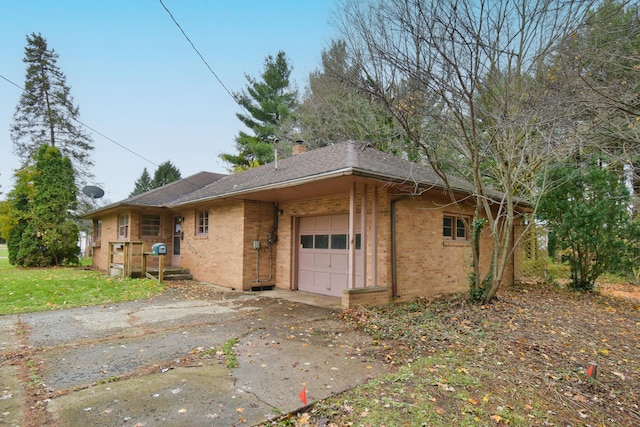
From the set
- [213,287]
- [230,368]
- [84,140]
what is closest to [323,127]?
[213,287]

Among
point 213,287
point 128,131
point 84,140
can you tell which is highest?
point 84,140

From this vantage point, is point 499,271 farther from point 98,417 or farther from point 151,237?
point 151,237

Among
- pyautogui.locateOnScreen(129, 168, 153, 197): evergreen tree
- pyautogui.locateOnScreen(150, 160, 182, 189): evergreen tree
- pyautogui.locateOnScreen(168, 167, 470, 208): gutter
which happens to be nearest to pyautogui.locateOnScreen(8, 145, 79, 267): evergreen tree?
pyautogui.locateOnScreen(168, 167, 470, 208): gutter

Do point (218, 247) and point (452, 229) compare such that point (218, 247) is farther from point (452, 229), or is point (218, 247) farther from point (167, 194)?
point (452, 229)

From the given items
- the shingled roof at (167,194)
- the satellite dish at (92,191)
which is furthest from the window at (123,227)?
the satellite dish at (92,191)

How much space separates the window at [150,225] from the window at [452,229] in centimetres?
1115

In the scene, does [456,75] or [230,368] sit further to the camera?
[456,75]

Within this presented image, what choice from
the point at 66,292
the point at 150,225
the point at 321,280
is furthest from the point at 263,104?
the point at 66,292

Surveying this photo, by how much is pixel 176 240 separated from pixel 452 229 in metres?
10.6

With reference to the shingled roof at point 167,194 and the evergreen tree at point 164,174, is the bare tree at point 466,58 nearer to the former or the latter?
the shingled roof at point 167,194

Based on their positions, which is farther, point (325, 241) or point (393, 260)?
point (325, 241)

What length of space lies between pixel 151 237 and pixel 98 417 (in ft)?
41.8

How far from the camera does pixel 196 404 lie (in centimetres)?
322

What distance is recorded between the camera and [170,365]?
4.22 m
